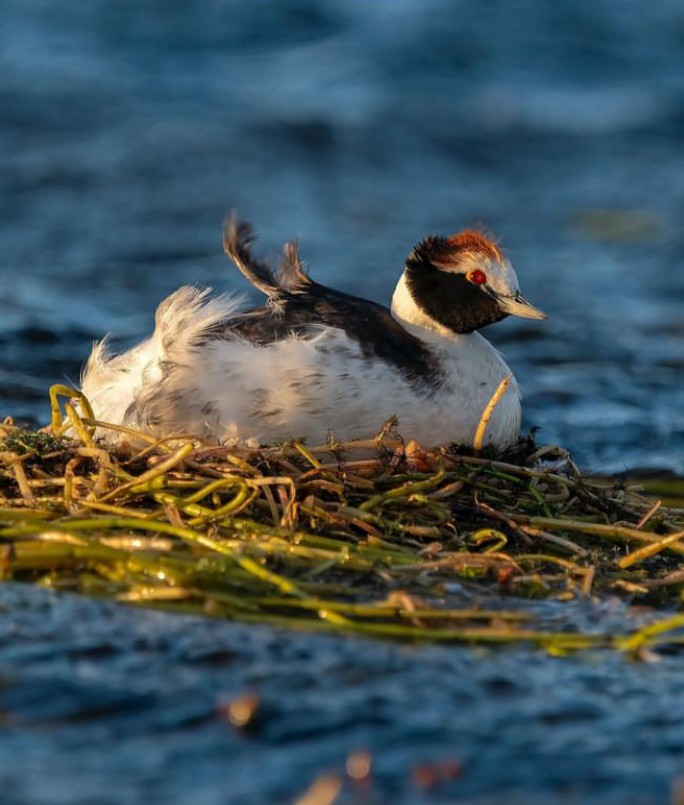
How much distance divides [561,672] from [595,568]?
101 cm

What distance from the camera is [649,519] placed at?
7227 millimetres

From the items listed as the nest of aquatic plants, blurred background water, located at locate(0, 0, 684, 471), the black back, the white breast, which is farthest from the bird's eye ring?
blurred background water, located at locate(0, 0, 684, 471)

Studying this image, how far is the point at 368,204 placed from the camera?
1805 cm

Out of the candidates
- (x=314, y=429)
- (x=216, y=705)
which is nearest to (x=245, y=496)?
(x=314, y=429)

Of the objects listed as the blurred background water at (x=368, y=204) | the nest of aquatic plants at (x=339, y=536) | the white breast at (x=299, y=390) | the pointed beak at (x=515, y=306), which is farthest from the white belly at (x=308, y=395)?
the blurred background water at (x=368, y=204)

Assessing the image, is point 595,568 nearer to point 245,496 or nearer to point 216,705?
point 245,496

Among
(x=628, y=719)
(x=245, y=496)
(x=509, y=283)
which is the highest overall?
(x=509, y=283)

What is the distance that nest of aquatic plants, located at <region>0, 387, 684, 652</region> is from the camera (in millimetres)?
6090

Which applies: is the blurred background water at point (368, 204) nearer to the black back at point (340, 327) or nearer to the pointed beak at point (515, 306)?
the black back at point (340, 327)

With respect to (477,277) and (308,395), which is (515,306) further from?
(308,395)

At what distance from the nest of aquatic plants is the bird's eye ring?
889mm

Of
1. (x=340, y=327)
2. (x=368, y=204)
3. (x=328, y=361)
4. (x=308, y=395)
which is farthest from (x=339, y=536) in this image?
(x=368, y=204)

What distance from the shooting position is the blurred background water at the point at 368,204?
17.6ft

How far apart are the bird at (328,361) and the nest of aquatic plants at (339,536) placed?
17 centimetres
